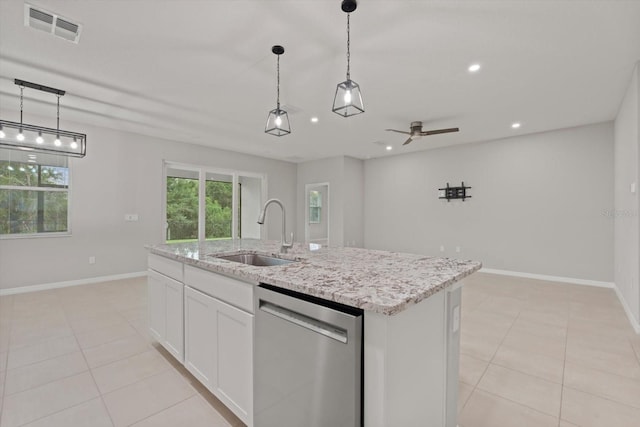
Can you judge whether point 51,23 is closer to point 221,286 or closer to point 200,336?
point 221,286

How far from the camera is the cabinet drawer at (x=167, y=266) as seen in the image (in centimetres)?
204

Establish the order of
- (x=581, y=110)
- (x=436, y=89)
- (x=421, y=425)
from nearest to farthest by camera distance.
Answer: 1. (x=421, y=425)
2. (x=436, y=89)
3. (x=581, y=110)

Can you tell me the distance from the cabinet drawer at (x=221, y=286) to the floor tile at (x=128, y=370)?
0.82 metres

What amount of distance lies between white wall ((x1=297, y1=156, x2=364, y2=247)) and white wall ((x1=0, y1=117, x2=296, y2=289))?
3316mm

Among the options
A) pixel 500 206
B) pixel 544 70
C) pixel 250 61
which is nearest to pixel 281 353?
pixel 250 61

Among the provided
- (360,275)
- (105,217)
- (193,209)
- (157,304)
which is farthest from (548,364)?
(105,217)

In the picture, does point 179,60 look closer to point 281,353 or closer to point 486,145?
point 281,353

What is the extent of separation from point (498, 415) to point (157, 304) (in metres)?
2.55

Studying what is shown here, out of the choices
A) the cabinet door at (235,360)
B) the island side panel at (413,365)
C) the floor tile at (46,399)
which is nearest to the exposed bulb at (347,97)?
the island side panel at (413,365)

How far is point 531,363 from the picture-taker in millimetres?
2252

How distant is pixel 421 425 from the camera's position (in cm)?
118

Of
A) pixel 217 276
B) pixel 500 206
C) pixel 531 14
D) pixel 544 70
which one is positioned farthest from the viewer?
pixel 500 206

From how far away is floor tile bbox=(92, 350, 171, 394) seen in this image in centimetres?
200

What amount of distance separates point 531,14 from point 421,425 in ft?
9.48
